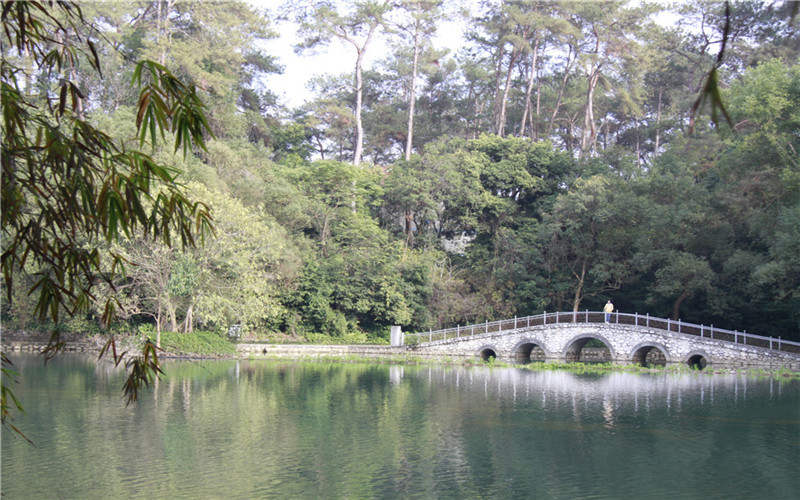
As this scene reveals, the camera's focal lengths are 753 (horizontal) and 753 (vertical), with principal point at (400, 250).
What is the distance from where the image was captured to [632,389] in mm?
23172

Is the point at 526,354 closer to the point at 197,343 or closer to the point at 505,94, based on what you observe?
the point at 197,343

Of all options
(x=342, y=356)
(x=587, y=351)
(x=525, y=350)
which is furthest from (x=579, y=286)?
(x=342, y=356)

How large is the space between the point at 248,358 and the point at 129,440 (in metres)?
18.2

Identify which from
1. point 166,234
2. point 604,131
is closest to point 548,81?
point 604,131

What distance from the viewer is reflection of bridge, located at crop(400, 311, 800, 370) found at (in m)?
28.7

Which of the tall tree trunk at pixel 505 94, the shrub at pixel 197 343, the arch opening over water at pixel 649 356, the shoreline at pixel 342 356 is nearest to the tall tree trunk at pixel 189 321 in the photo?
the shrub at pixel 197 343

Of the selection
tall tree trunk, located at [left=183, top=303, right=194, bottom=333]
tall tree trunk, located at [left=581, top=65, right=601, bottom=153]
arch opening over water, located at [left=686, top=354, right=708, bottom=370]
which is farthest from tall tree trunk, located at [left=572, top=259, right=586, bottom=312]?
tall tree trunk, located at [left=183, top=303, right=194, bottom=333]

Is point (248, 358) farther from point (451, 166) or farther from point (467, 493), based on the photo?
point (467, 493)

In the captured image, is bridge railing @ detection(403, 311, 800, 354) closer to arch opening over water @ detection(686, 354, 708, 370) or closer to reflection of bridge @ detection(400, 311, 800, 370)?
reflection of bridge @ detection(400, 311, 800, 370)

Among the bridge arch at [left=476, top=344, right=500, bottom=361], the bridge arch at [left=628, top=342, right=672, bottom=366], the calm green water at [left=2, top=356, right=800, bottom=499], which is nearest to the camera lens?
the calm green water at [left=2, top=356, right=800, bottom=499]

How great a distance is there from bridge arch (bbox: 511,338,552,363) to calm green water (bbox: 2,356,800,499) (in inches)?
369

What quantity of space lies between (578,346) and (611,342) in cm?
256

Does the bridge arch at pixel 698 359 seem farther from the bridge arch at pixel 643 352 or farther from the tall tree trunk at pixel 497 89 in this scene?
the tall tree trunk at pixel 497 89

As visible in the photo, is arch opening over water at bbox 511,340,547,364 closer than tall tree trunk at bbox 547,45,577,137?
Yes
